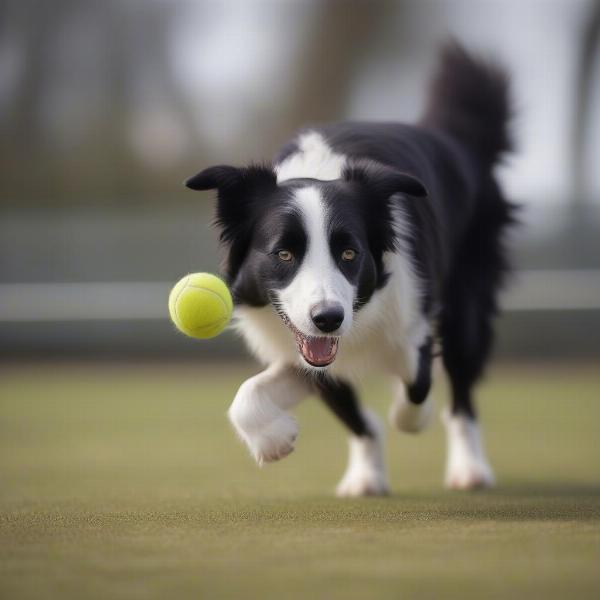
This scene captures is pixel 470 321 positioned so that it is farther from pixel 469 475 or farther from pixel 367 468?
pixel 367 468

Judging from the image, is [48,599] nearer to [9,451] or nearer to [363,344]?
[363,344]

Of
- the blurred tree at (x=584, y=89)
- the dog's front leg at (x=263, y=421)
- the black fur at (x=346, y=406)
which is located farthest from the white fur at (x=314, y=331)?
the blurred tree at (x=584, y=89)

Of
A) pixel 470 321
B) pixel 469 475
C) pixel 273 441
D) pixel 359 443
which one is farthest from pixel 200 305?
pixel 470 321

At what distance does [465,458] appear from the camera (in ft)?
17.4

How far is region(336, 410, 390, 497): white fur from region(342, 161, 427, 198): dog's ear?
1.23 metres

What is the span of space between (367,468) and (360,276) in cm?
113

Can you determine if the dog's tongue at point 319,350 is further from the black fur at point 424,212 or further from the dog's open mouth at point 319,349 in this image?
the black fur at point 424,212

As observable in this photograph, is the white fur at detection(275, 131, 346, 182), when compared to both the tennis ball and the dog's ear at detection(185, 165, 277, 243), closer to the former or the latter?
the dog's ear at detection(185, 165, 277, 243)

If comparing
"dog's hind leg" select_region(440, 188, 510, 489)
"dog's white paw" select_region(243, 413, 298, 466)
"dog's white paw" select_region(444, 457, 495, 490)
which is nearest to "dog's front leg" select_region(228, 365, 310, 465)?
"dog's white paw" select_region(243, 413, 298, 466)

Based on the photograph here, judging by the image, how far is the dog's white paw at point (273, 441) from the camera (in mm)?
4141

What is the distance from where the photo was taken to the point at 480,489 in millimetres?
5039

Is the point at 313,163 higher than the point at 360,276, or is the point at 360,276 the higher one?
the point at 313,163

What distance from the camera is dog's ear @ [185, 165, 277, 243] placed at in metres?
4.23

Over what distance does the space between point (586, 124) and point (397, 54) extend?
5.07 metres
